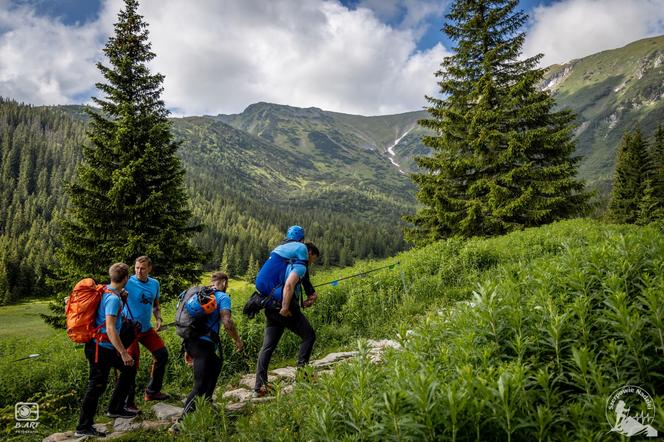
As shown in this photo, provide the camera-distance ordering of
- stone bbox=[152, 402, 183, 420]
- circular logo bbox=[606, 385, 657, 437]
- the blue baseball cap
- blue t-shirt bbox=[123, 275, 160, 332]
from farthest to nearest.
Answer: the blue baseball cap < blue t-shirt bbox=[123, 275, 160, 332] < stone bbox=[152, 402, 183, 420] < circular logo bbox=[606, 385, 657, 437]

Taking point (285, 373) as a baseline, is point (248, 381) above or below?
below

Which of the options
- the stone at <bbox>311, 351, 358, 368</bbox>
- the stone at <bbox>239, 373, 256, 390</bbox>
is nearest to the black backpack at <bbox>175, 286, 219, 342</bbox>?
the stone at <bbox>239, 373, 256, 390</bbox>

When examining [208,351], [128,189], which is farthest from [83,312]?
[128,189]

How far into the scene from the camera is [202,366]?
560cm

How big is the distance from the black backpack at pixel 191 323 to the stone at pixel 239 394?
48.6 inches

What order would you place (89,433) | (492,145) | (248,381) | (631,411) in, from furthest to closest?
(492,145) < (248,381) < (89,433) < (631,411)

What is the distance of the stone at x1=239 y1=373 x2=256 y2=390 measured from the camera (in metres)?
7.11

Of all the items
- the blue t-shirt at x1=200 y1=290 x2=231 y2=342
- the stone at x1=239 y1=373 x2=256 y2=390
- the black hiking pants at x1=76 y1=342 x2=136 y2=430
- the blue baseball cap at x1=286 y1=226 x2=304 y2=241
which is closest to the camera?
the black hiking pants at x1=76 y1=342 x2=136 y2=430

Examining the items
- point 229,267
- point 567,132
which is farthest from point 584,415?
point 229,267

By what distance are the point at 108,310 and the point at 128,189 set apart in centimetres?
1238

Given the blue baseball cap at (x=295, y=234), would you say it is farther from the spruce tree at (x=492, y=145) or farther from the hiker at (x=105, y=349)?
the spruce tree at (x=492, y=145)

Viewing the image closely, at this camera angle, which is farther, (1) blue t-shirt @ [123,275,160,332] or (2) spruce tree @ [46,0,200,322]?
(2) spruce tree @ [46,0,200,322]

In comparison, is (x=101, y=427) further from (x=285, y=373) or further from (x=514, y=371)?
(x=514, y=371)

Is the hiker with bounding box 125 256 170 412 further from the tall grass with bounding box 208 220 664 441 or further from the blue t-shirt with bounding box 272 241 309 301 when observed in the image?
the tall grass with bounding box 208 220 664 441
